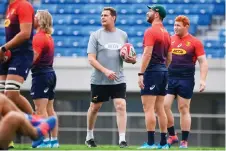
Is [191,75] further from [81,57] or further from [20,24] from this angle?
[81,57]

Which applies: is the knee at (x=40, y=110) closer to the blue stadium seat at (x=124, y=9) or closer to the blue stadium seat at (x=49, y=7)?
the blue stadium seat at (x=124, y=9)

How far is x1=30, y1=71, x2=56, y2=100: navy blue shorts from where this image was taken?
460 inches

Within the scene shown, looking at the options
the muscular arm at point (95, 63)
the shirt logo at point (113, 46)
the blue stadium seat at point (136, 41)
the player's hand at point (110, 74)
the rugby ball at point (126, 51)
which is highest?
the blue stadium seat at point (136, 41)

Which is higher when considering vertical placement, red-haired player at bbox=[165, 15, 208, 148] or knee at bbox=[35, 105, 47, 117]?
red-haired player at bbox=[165, 15, 208, 148]

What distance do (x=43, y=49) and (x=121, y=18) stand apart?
10243 mm

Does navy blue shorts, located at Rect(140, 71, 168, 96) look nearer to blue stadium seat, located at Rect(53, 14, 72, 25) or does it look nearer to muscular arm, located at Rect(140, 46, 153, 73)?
muscular arm, located at Rect(140, 46, 153, 73)

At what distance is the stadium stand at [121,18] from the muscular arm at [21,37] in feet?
33.8

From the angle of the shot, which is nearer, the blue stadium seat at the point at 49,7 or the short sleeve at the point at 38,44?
→ the short sleeve at the point at 38,44

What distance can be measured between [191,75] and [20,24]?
3.88 meters

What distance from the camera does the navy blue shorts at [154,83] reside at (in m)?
11.5

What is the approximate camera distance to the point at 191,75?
42.9ft

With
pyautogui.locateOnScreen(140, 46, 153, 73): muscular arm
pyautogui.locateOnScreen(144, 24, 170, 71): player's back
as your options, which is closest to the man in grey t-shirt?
pyautogui.locateOnScreen(144, 24, 170, 71): player's back

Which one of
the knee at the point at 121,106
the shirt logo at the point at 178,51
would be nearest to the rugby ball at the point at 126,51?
the knee at the point at 121,106

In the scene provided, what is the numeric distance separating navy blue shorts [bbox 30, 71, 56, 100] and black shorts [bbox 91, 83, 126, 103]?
24.9 inches
